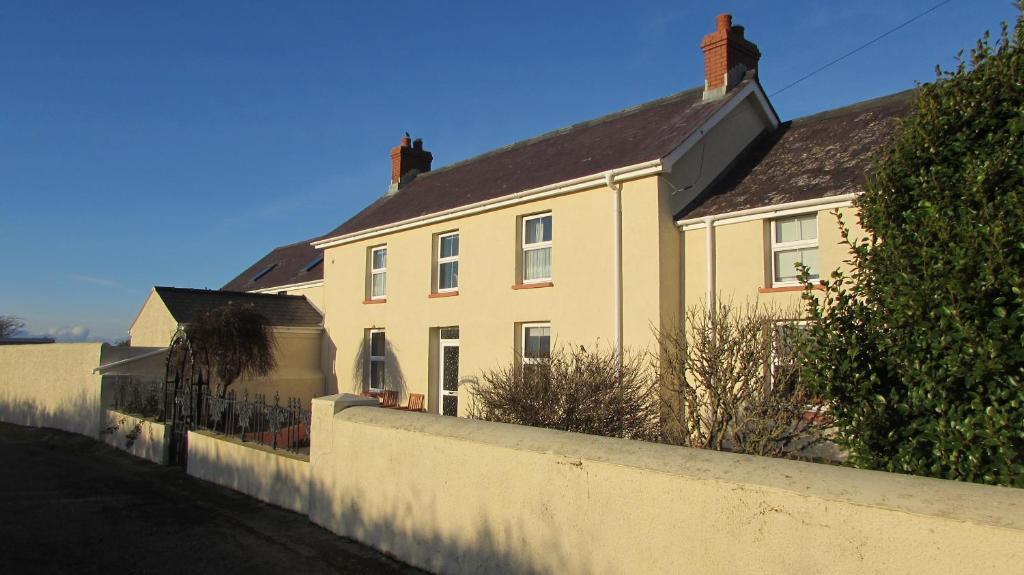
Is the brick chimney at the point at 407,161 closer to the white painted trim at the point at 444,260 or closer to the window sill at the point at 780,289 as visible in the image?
the white painted trim at the point at 444,260

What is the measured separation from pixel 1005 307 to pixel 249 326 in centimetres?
1540

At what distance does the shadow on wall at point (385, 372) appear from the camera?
55.4ft

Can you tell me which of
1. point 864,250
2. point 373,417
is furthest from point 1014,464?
point 373,417

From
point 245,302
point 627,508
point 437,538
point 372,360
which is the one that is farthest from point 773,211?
point 245,302

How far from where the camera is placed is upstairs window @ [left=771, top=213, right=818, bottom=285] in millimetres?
10844

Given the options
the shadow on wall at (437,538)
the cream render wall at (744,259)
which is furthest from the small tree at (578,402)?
the cream render wall at (744,259)

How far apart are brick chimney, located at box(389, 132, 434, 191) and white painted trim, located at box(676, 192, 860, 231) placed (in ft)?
41.2

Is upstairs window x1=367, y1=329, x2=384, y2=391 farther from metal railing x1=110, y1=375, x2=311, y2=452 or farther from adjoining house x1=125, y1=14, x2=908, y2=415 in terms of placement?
metal railing x1=110, y1=375, x2=311, y2=452

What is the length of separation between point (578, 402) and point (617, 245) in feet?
15.3

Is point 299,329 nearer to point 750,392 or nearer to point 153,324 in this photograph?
point 153,324

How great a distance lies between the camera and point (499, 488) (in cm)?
538

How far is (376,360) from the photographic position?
59.7 feet

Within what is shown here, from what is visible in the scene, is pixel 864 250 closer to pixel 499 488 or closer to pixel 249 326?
pixel 499 488

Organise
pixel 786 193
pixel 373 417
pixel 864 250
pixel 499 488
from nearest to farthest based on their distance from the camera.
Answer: pixel 864 250 < pixel 499 488 < pixel 373 417 < pixel 786 193
